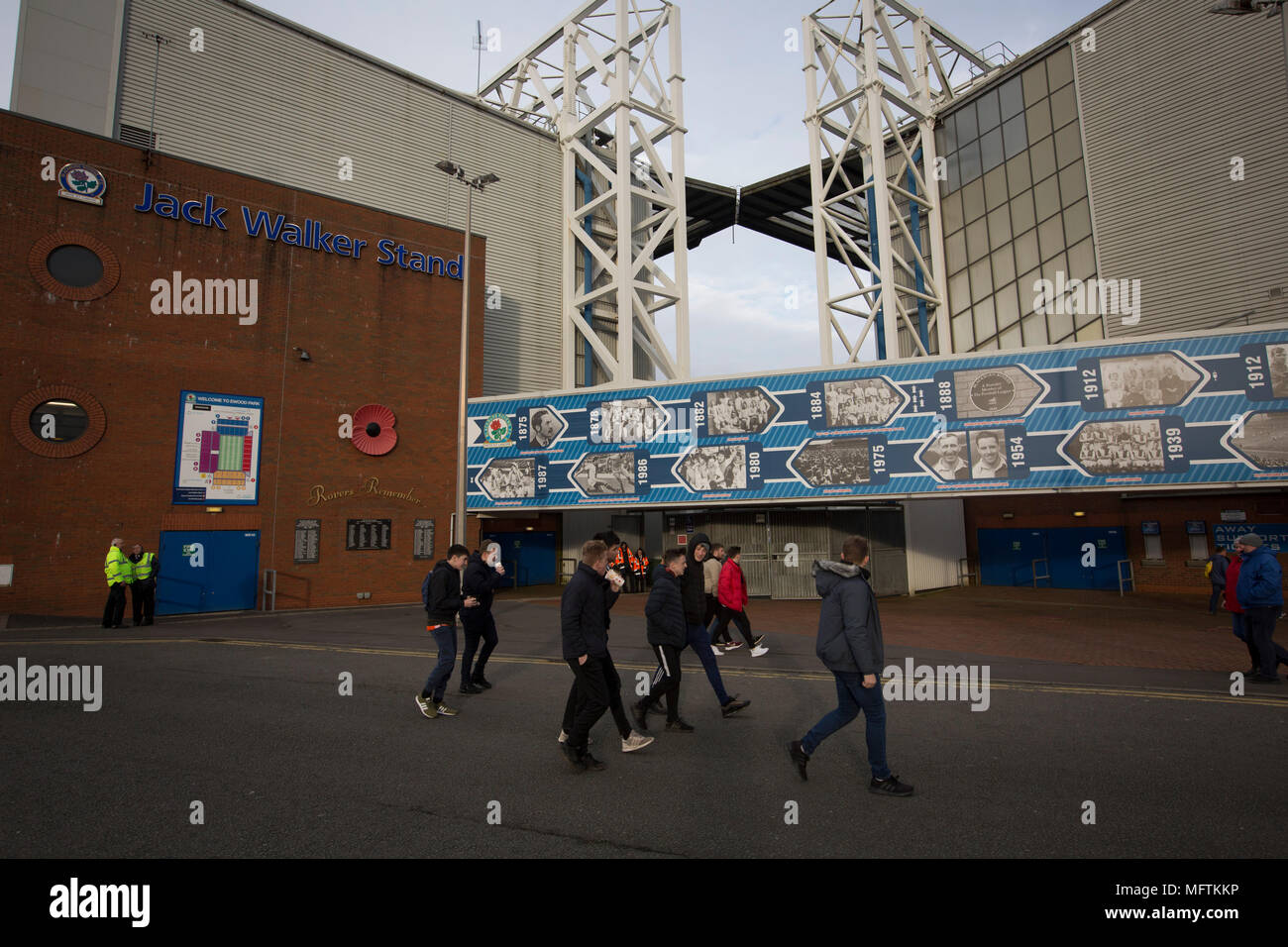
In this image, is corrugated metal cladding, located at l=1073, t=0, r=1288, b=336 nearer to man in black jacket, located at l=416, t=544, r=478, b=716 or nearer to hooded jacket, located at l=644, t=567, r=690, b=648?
hooded jacket, located at l=644, t=567, r=690, b=648

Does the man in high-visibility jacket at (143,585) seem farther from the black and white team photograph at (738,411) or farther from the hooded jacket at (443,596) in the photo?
the black and white team photograph at (738,411)

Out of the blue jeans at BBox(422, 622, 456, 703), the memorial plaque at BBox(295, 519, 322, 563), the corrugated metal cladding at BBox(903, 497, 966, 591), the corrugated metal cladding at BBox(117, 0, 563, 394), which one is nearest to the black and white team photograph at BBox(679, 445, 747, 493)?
the corrugated metal cladding at BBox(903, 497, 966, 591)

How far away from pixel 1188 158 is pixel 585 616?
2551cm

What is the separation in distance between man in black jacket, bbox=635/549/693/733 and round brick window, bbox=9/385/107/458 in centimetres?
1658

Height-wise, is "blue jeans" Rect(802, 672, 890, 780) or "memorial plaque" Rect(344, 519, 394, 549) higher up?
"memorial plaque" Rect(344, 519, 394, 549)

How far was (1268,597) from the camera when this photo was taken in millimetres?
7867

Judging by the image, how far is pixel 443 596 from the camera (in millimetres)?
7348

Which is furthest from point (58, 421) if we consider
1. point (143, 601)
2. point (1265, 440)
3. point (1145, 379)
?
point (1265, 440)

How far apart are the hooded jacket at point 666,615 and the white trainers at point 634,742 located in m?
0.89

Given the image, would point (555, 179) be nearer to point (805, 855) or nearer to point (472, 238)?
point (472, 238)

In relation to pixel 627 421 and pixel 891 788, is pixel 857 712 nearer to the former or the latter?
pixel 891 788

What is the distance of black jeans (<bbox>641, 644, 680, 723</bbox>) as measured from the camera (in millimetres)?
6539

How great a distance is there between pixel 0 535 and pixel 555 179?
2340 cm
